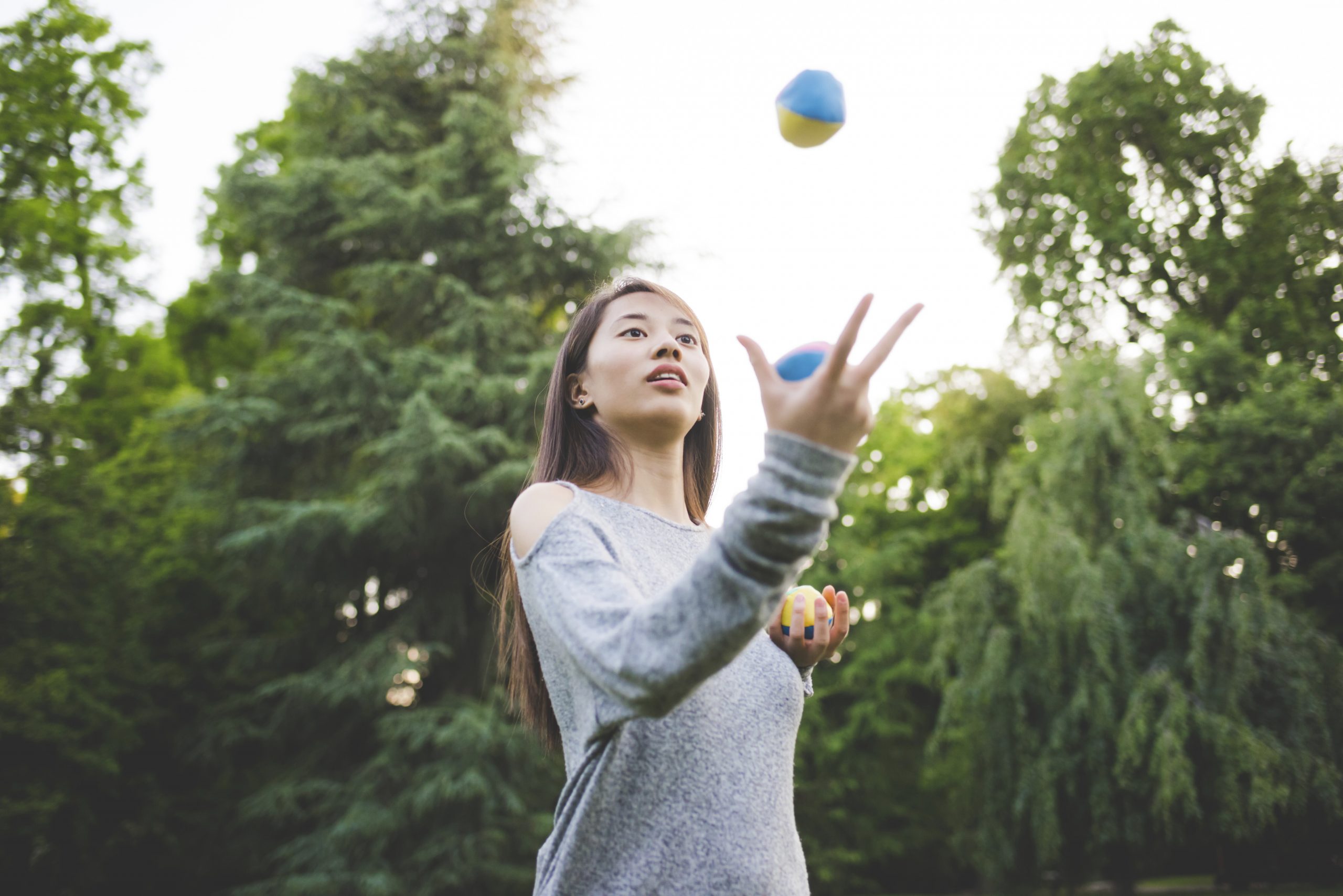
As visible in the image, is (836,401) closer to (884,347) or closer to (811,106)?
(884,347)

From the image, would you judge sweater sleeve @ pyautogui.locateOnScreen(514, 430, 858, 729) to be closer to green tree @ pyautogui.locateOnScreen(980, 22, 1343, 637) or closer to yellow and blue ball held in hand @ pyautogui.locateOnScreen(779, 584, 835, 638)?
yellow and blue ball held in hand @ pyautogui.locateOnScreen(779, 584, 835, 638)

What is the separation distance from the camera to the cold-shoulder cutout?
141cm

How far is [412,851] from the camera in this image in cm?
1024

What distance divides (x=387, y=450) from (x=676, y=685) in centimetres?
1026

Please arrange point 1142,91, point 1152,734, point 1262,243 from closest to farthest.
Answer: point 1152,734, point 1262,243, point 1142,91

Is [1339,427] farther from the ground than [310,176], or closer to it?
closer to it

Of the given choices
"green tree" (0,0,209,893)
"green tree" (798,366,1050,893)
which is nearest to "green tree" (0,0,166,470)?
"green tree" (0,0,209,893)

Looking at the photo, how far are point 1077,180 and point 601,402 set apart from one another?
18199 mm

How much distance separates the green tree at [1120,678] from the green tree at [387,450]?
5.24 m

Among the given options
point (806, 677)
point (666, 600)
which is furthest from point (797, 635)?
point (666, 600)

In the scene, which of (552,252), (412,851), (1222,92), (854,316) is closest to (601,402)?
(854,316)

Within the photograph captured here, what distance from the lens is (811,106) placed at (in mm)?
1982

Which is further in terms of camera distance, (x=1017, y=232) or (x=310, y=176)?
(x=1017, y=232)

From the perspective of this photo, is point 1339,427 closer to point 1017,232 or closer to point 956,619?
point 956,619
